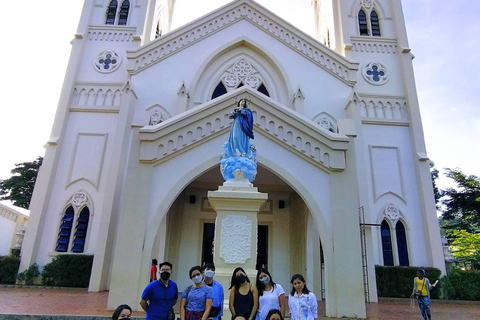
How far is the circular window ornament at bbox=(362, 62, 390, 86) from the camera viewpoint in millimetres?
16516

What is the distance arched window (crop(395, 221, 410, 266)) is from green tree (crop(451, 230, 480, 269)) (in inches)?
332

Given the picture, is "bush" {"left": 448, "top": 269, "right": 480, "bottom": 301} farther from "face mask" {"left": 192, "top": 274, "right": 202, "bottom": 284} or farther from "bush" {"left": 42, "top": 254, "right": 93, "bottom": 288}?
"bush" {"left": 42, "top": 254, "right": 93, "bottom": 288}

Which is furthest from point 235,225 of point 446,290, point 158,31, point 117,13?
point 158,31

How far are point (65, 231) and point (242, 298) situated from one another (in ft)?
39.9

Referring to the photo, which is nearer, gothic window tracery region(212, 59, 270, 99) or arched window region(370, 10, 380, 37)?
gothic window tracery region(212, 59, 270, 99)

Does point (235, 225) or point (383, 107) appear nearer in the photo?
point (235, 225)

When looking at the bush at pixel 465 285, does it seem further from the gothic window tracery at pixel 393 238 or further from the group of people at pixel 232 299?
the group of people at pixel 232 299

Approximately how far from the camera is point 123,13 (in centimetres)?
1822

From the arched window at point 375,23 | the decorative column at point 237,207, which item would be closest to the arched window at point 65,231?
the decorative column at point 237,207

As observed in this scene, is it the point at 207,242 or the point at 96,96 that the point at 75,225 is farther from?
the point at 96,96

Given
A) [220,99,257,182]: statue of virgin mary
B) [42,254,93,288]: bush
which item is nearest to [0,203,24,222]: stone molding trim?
[42,254,93,288]: bush

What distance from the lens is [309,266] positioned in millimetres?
11492

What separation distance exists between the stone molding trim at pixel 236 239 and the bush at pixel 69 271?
850cm

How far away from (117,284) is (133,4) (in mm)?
15758
